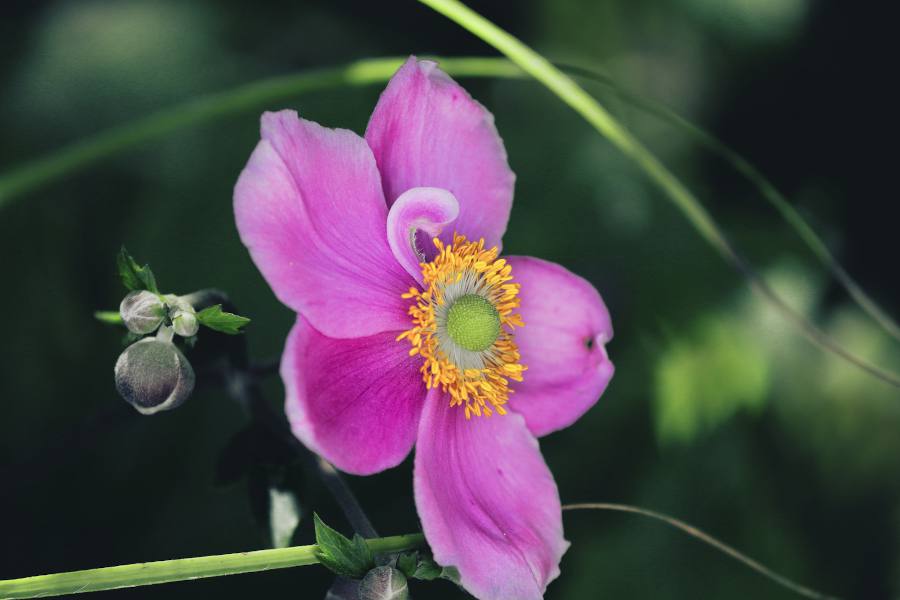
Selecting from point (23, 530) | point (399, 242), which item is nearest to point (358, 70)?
point (399, 242)

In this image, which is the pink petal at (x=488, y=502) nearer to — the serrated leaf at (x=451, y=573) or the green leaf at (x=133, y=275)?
the serrated leaf at (x=451, y=573)

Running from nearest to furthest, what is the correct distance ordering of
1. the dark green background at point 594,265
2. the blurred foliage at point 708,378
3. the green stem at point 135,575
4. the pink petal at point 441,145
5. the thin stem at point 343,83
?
the green stem at point 135,575 < the pink petal at point 441,145 < the thin stem at point 343,83 < the dark green background at point 594,265 < the blurred foliage at point 708,378

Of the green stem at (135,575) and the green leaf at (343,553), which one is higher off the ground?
the green leaf at (343,553)

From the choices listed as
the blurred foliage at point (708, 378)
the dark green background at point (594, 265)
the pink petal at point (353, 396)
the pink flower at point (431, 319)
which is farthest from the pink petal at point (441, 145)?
the blurred foliage at point (708, 378)

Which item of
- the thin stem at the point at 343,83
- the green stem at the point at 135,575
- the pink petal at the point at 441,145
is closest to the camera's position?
the green stem at the point at 135,575

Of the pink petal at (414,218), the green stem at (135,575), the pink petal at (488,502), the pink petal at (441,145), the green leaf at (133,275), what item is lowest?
the green stem at (135,575)

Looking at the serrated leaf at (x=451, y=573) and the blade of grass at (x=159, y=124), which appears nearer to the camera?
the serrated leaf at (x=451, y=573)

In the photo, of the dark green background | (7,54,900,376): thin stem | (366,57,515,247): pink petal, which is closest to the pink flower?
(366,57,515,247): pink petal
